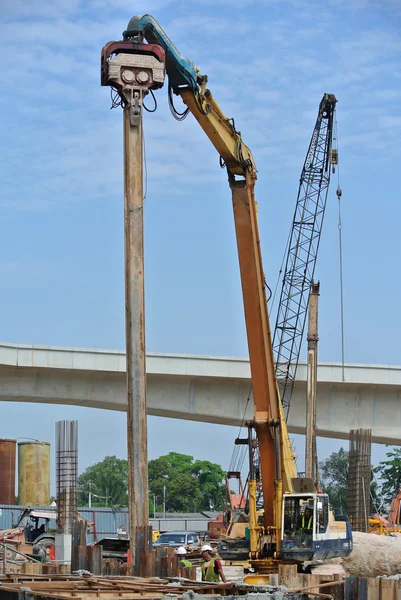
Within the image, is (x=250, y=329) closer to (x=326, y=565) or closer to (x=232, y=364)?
(x=326, y=565)

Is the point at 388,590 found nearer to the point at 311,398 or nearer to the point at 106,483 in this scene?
the point at 311,398

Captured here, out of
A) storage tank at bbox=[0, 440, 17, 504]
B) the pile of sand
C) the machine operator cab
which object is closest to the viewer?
the machine operator cab

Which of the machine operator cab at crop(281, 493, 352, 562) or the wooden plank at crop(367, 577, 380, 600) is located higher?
the machine operator cab at crop(281, 493, 352, 562)

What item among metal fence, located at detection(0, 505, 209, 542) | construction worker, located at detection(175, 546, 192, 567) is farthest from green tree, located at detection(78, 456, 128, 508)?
construction worker, located at detection(175, 546, 192, 567)

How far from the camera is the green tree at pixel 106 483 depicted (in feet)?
470

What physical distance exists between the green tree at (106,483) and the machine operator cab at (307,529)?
110 m

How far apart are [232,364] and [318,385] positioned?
437cm

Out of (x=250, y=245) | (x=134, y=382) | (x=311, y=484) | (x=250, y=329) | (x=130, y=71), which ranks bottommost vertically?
(x=311, y=484)

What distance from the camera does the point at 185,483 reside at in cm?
13712

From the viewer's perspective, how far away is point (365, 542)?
30.5m

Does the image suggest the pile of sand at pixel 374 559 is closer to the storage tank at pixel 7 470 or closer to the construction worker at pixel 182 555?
the construction worker at pixel 182 555

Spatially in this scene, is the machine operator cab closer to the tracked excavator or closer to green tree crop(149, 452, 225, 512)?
the tracked excavator

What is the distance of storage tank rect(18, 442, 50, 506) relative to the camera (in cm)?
5441

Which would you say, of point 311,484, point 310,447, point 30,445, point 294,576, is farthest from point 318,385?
point 294,576
